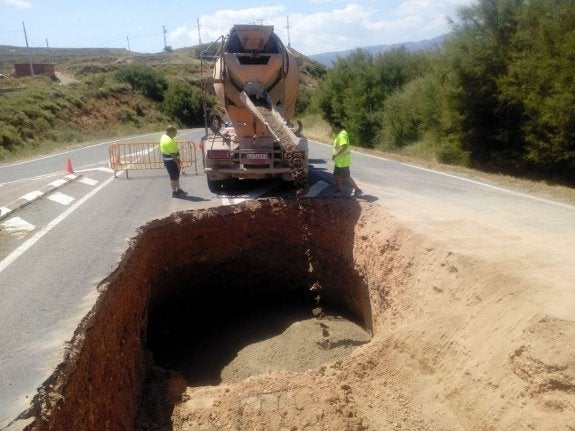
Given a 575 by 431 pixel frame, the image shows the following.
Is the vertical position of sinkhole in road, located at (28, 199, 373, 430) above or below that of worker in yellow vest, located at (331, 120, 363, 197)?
below

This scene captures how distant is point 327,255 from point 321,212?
39.0 inches

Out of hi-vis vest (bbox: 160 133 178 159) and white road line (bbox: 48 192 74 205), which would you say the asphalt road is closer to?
white road line (bbox: 48 192 74 205)

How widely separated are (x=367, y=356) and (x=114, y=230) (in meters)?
5.00

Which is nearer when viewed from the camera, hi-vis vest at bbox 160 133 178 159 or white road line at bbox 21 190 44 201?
hi-vis vest at bbox 160 133 178 159

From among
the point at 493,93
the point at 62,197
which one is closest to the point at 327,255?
the point at 62,197

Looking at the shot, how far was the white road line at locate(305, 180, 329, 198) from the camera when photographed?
1062 centimetres

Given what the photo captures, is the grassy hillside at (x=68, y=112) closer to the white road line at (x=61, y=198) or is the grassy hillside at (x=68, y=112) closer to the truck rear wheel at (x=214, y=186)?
the white road line at (x=61, y=198)

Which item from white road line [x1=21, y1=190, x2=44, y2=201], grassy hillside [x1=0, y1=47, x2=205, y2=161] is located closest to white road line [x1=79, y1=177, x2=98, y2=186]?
white road line [x1=21, y1=190, x2=44, y2=201]

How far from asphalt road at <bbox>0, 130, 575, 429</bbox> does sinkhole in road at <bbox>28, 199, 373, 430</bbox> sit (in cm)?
53

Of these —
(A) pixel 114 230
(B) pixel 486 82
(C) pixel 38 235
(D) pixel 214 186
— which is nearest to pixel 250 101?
(D) pixel 214 186

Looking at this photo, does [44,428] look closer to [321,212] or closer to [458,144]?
[321,212]

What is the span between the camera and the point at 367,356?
6727 mm

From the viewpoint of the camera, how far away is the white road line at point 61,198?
35.7 ft

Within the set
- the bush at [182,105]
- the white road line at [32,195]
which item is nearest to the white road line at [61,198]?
the white road line at [32,195]
